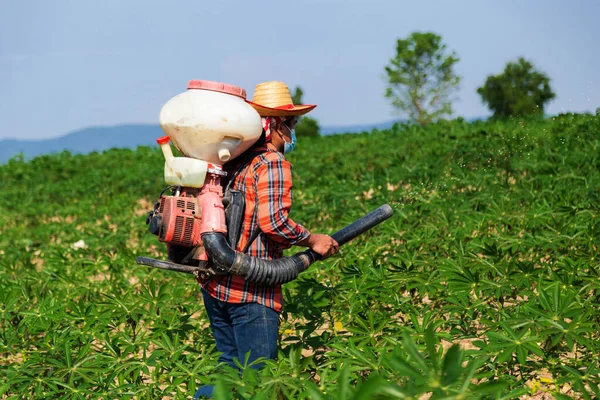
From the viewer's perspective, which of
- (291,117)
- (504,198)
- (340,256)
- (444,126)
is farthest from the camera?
(444,126)

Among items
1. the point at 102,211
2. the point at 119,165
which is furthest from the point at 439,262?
the point at 119,165

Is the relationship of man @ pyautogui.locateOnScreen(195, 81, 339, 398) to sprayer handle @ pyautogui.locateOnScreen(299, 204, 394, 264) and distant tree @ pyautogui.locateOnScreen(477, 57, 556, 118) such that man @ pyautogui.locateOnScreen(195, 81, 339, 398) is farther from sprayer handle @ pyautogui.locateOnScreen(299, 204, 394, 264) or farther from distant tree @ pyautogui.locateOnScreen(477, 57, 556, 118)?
distant tree @ pyautogui.locateOnScreen(477, 57, 556, 118)

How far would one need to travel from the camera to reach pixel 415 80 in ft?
174

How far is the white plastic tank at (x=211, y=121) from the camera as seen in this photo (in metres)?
2.64

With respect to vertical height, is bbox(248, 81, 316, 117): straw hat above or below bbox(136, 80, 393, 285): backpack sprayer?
above

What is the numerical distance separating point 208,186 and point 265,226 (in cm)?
32

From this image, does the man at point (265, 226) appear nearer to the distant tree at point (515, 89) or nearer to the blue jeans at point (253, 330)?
the blue jeans at point (253, 330)

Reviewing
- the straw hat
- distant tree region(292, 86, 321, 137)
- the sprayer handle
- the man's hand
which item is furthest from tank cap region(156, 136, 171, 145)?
distant tree region(292, 86, 321, 137)

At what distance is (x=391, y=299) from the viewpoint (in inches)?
130

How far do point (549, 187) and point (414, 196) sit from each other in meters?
1.27

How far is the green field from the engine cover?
0.59 m

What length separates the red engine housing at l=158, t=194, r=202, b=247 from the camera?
2.71 metres

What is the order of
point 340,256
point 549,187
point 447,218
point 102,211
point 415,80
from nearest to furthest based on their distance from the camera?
1. point 340,256
2. point 447,218
3. point 549,187
4. point 102,211
5. point 415,80

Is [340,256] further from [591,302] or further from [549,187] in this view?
[549,187]
